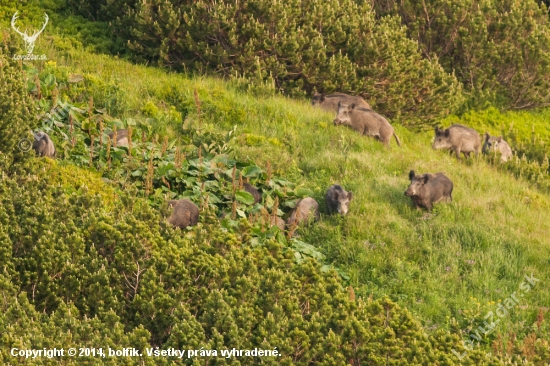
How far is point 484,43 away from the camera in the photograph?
22.7 m

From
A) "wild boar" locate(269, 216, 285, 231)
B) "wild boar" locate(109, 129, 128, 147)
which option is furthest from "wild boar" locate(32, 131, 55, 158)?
"wild boar" locate(269, 216, 285, 231)

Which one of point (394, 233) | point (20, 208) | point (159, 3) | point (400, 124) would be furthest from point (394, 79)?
point (20, 208)

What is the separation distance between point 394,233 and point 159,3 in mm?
8125

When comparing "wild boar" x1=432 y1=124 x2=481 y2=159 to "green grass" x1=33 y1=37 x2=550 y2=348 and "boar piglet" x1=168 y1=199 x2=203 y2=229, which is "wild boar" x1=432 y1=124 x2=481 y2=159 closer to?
"green grass" x1=33 y1=37 x2=550 y2=348

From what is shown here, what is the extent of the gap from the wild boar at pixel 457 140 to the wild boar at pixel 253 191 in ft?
19.3

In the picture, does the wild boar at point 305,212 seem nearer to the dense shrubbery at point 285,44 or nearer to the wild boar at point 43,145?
the wild boar at point 43,145

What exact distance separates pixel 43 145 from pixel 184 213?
7.47 feet

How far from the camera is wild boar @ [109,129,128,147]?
12.7 m

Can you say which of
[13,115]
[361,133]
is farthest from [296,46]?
[13,115]

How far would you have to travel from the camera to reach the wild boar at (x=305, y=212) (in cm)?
1209

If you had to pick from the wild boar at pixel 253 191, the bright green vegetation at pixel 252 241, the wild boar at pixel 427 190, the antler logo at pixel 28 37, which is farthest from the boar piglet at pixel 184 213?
the antler logo at pixel 28 37

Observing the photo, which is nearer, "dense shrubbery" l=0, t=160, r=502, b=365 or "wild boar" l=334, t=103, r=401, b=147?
"dense shrubbery" l=0, t=160, r=502, b=365

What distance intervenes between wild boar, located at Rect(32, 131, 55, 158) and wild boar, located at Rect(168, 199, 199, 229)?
196cm

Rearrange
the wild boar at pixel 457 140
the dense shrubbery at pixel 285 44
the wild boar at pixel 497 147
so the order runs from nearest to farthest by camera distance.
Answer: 1. the wild boar at pixel 457 140
2. the dense shrubbery at pixel 285 44
3. the wild boar at pixel 497 147
